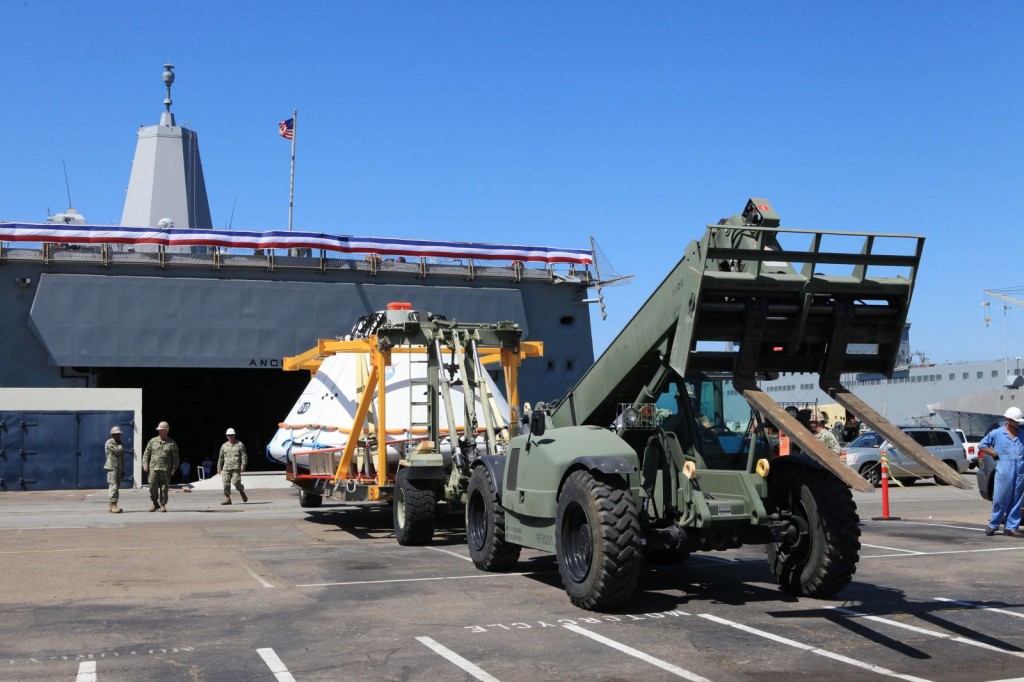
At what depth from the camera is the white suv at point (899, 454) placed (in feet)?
84.4

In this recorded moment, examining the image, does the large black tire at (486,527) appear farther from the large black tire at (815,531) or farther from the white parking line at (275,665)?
the white parking line at (275,665)

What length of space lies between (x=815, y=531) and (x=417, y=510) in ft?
19.3

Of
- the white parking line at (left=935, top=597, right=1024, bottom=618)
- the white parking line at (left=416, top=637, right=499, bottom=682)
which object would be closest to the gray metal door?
the white parking line at (left=416, top=637, right=499, bottom=682)

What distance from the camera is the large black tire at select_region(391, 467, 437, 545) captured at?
13328mm

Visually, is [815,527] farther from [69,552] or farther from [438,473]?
[69,552]

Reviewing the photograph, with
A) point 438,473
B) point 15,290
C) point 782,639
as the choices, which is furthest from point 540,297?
point 782,639

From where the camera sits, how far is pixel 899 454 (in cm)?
A: 2691

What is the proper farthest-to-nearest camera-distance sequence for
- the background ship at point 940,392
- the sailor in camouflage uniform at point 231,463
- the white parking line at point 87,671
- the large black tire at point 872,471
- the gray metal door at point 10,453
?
1. the background ship at point 940,392
2. the gray metal door at point 10,453
3. the large black tire at point 872,471
4. the sailor in camouflage uniform at point 231,463
5. the white parking line at point 87,671

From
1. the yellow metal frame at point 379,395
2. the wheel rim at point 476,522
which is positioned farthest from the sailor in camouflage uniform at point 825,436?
the wheel rim at point 476,522

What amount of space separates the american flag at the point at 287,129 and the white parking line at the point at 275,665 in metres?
40.3

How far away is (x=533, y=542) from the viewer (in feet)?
32.7

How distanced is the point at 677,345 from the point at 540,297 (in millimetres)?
29493

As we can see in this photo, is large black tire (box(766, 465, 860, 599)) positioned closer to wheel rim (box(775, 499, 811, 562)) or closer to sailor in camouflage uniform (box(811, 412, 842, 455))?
wheel rim (box(775, 499, 811, 562))

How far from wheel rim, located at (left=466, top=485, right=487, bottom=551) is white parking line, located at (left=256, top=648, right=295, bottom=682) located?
426cm
